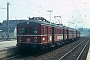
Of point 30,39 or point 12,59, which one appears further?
point 30,39

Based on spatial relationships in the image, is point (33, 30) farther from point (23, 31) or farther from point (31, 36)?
point (23, 31)

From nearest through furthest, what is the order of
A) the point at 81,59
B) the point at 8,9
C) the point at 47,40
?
the point at 81,59, the point at 47,40, the point at 8,9

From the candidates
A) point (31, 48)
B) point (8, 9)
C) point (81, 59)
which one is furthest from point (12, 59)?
point (8, 9)

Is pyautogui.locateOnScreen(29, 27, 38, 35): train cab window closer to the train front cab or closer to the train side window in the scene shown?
the train front cab

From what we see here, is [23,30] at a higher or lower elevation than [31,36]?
higher

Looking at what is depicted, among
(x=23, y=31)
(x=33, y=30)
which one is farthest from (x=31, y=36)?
(x=23, y=31)

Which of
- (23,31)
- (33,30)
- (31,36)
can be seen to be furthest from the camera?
(23,31)

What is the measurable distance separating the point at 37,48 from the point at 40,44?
1.66ft

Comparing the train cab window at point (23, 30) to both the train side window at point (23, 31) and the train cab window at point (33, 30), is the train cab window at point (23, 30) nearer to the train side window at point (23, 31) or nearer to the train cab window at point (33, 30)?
the train side window at point (23, 31)

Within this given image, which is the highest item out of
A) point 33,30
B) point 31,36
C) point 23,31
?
point 33,30

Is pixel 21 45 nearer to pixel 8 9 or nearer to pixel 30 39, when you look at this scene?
pixel 30 39

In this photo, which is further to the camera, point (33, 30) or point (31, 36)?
point (33, 30)

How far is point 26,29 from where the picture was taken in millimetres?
21188

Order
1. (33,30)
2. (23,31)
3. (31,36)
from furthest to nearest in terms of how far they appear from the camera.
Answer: (23,31), (33,30), (31,36)
